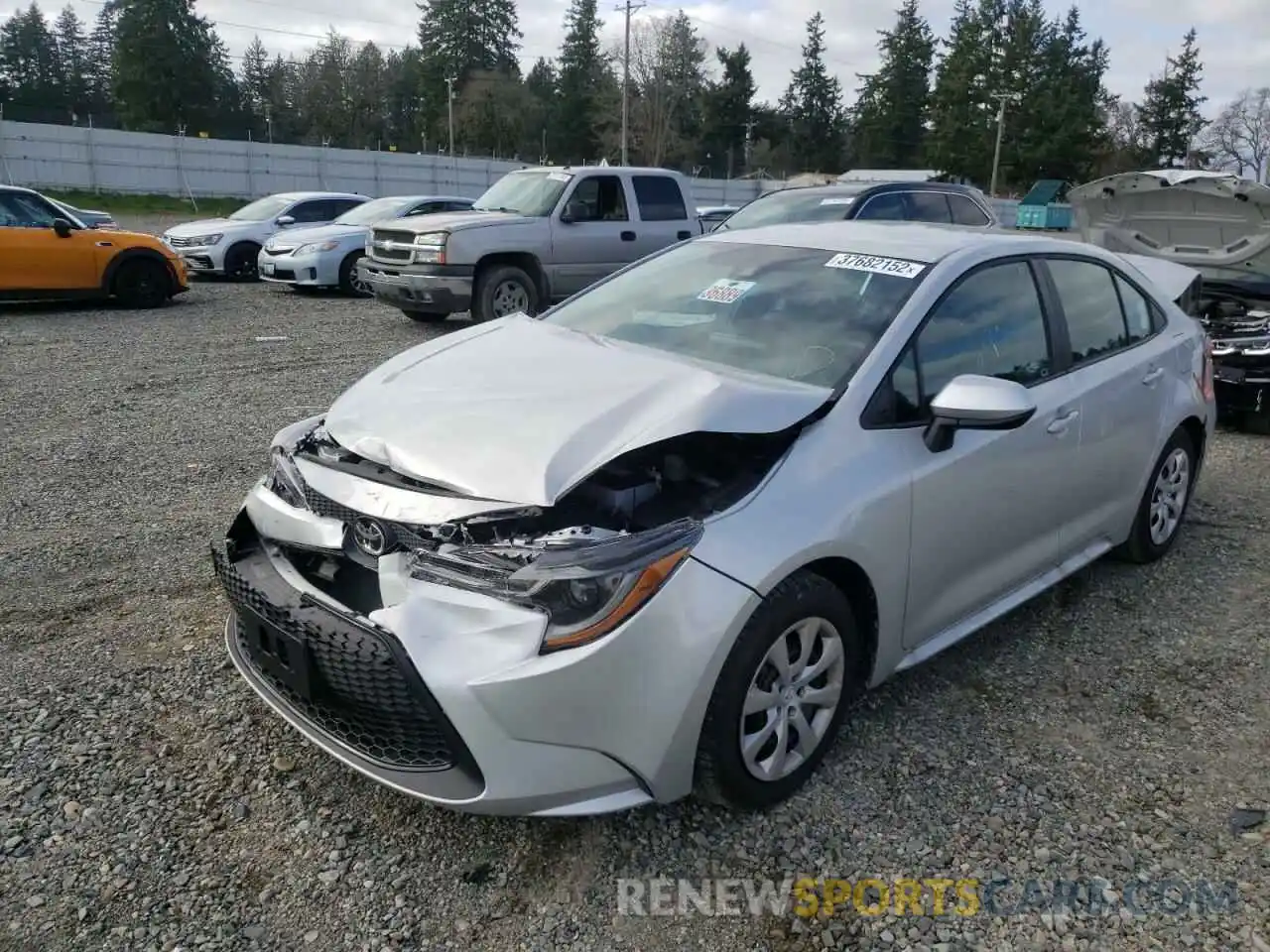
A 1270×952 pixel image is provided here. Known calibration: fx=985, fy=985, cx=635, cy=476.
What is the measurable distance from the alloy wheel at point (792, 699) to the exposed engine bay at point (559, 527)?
0.46m

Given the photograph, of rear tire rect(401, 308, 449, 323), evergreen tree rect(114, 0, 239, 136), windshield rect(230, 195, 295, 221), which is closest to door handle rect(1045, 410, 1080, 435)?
rear tire rect(401, 308, 449, 323)

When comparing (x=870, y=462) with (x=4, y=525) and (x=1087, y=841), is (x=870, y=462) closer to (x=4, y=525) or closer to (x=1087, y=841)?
(x=1087, y=841)

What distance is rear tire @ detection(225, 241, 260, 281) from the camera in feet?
51.0

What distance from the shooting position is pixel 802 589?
2.70 meters

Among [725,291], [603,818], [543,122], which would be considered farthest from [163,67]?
[603,818]

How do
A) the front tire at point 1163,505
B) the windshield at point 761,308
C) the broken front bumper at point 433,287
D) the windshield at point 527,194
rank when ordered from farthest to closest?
the windshield at point 527,194
the broken front bumper at point 433,287
the front tire at point 1163,505
the windshield at point 761,308

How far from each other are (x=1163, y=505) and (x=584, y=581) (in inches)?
139

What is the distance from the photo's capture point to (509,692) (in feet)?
7.61

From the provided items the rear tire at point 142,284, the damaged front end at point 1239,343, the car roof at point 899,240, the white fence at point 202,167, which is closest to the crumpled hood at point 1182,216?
the damaged front end at point 1239,343

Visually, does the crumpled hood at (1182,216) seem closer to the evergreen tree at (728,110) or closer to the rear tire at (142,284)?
the rear tire at (142,284)

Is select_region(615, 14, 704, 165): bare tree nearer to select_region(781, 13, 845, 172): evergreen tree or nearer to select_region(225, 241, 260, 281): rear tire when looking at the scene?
select_region(781, 13, 845, 172): evergreen tree

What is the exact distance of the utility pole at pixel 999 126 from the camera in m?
64.3

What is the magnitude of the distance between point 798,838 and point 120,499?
13.9 feet

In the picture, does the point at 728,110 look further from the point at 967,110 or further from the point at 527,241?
the point at 527,241
